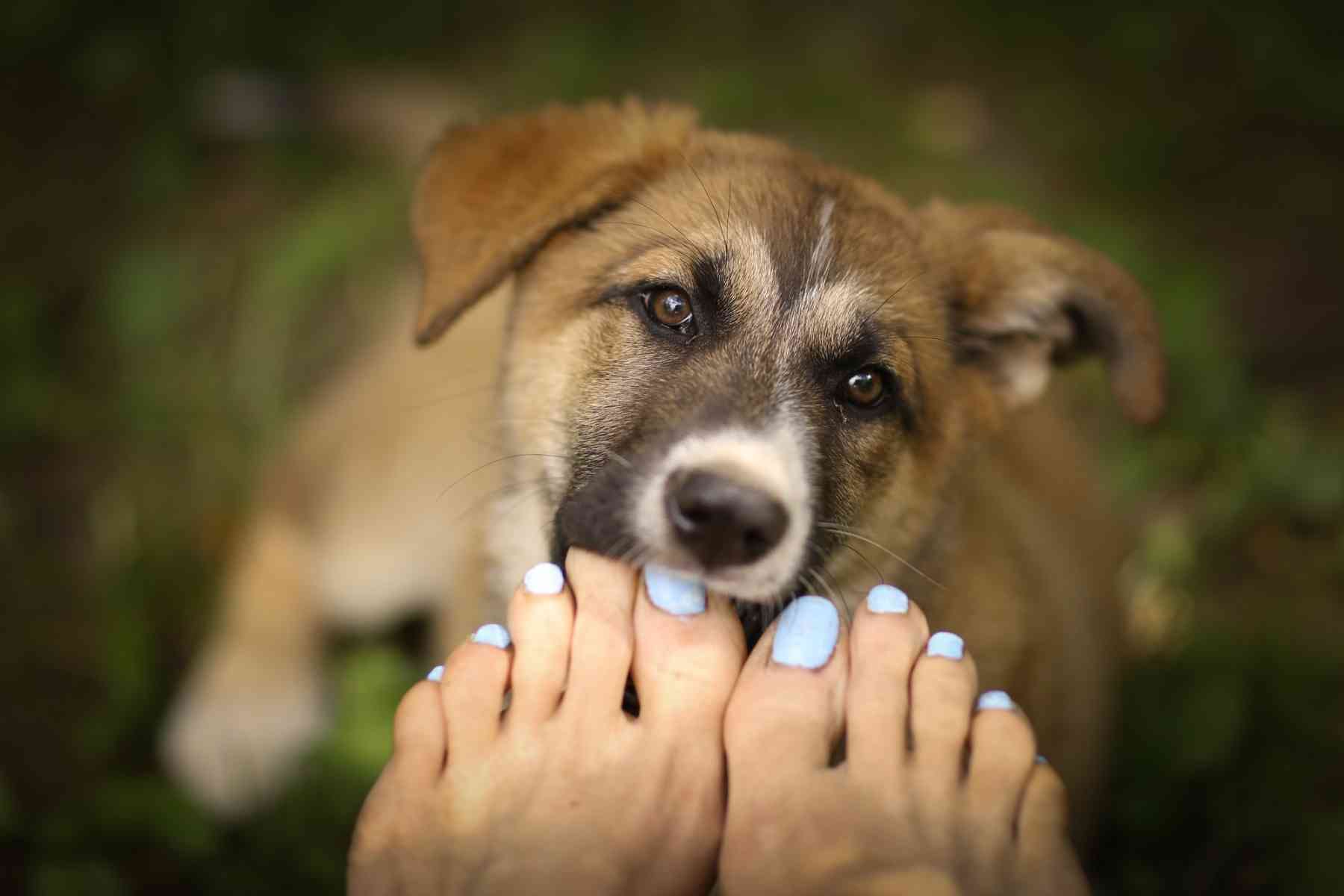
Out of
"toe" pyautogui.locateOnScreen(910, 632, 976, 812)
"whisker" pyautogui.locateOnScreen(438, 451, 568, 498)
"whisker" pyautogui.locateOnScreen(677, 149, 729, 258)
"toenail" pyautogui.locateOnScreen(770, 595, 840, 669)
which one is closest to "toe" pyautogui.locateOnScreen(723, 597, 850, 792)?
"toenail" pyautogui.locateOnScreen(770, 595, 840, 669)

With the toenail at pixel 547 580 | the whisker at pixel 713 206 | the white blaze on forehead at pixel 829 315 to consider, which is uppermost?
the whisker at pixel 713 206

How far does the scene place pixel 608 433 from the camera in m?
2.22

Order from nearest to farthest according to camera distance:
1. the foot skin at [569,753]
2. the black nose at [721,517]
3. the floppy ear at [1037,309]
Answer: the black nose at [721,517] < the foot skin at [569,753] < the floppy ear at [1037,309]

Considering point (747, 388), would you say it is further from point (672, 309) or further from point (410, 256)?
point (410, 256)

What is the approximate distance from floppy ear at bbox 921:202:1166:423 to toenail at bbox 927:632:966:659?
2.50ft

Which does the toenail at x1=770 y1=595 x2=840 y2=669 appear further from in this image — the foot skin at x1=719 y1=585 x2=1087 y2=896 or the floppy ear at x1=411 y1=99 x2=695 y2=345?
the floppy ear at x1=411 y1=99 x2=695 y2=345

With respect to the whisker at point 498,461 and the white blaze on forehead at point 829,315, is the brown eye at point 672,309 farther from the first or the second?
the whisker at point 498,461

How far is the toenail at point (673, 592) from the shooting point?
2.14 m

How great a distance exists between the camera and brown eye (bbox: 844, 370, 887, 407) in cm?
233

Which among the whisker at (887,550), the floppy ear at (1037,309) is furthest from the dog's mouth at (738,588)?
the floppy ear at (1037,309)

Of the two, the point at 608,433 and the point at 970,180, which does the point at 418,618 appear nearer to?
the point at 608,433

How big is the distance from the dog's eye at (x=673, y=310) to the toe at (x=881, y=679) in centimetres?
71

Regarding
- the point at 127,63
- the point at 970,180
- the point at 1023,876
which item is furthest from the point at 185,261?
the point at 1023,876

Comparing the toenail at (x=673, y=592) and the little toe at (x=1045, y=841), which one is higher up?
the toenail at (x=673, y=592)
